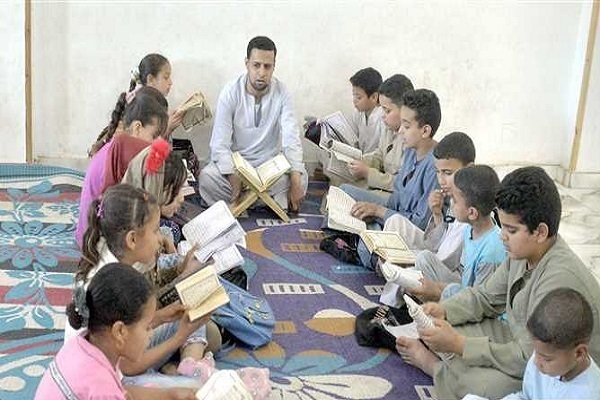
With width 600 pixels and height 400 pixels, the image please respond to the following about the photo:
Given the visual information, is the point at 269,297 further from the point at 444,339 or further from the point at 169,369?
the point at 444,339

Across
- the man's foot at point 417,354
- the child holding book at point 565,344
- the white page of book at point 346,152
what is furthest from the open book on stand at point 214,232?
the child holding book at point 565,344

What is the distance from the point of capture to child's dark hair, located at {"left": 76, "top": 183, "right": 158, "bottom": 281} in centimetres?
241

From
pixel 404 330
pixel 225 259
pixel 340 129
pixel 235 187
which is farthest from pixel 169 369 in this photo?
pixel 340 129

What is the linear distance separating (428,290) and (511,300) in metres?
0.49

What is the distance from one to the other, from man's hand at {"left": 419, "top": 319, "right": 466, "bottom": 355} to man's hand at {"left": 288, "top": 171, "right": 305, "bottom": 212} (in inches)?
82.9

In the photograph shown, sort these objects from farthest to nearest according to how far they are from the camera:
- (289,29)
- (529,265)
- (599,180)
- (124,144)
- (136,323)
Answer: (599,180) → (289,29) → (124,144) → (529,265) → (136,323)

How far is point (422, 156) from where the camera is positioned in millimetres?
3900

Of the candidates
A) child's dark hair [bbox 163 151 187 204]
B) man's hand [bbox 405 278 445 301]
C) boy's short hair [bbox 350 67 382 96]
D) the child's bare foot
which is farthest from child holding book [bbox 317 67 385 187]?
the child's bare foot

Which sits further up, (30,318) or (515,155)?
(515,155)

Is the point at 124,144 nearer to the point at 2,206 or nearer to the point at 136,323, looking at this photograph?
the point at 136,323

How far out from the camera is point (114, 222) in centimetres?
241

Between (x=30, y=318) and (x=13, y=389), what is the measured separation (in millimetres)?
552

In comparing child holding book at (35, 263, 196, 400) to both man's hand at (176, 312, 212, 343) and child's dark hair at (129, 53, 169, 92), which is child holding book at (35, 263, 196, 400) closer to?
man's hand at (176, 312, 212, 343)

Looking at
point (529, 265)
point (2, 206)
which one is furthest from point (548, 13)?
point (2, 206)
